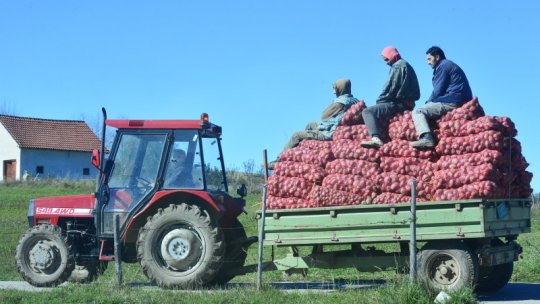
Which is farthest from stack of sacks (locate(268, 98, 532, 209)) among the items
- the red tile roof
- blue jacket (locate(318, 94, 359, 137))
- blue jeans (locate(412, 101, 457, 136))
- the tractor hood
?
the red tile roof

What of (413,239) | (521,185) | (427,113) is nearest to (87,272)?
(413,239)

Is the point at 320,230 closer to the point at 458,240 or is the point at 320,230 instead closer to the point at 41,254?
the point at 458,240

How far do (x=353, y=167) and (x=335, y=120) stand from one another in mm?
1278

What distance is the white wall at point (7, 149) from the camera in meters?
59.6

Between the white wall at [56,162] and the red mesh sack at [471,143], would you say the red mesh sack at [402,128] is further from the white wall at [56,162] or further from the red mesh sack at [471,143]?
the white wall at [56,162]

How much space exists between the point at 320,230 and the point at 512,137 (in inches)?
111

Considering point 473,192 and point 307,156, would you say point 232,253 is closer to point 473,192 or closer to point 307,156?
point 307,156

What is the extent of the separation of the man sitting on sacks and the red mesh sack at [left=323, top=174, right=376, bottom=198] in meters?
1.03

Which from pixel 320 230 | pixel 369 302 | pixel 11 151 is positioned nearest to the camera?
pixel 369 302

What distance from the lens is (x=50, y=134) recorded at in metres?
61.8

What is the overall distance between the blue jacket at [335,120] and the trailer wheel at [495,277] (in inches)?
119

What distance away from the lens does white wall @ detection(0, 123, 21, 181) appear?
59.6 m

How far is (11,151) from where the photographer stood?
2371 inches

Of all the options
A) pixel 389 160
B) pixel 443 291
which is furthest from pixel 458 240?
pixel 389 160
